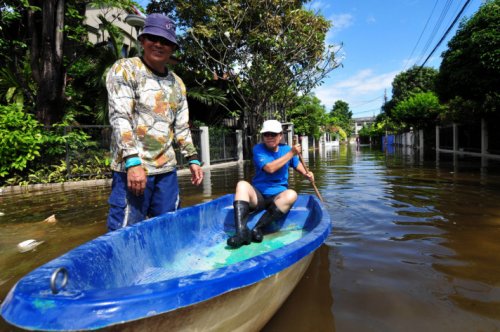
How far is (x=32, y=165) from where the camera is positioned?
9945 mm

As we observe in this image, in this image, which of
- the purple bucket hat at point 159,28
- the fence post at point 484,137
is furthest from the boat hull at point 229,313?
the fence post at point 484,137

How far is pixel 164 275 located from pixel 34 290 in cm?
112

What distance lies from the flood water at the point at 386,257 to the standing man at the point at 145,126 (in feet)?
3.51

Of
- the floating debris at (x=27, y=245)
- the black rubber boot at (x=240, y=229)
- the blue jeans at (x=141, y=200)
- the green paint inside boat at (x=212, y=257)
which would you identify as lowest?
the floating debris at (x=27, y=245)

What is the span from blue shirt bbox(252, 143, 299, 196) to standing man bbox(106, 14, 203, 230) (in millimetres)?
976

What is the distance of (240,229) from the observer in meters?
2.92

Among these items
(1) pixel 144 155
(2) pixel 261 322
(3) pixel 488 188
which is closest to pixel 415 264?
(2) pixel 261 322

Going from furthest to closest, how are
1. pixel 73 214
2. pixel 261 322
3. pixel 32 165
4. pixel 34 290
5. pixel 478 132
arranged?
pixel 478 132, pixel 32 165, pixel 73 214, pixel 261 322, pixel 34 290

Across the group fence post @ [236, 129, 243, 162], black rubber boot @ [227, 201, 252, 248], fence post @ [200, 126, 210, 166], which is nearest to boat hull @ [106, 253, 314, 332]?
black rubber boot @ [227, 201, 252, 248]

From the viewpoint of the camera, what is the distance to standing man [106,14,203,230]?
2.26m

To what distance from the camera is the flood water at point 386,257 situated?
208 cm

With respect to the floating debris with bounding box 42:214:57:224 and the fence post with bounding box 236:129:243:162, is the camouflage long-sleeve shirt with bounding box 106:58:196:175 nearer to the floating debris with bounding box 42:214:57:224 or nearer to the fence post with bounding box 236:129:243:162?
the floating debris with bounding box 42:214:57:224

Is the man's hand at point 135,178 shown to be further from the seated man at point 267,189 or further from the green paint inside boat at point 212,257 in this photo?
the seated man at point 267,189

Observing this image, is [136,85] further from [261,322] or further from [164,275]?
[261,322]
